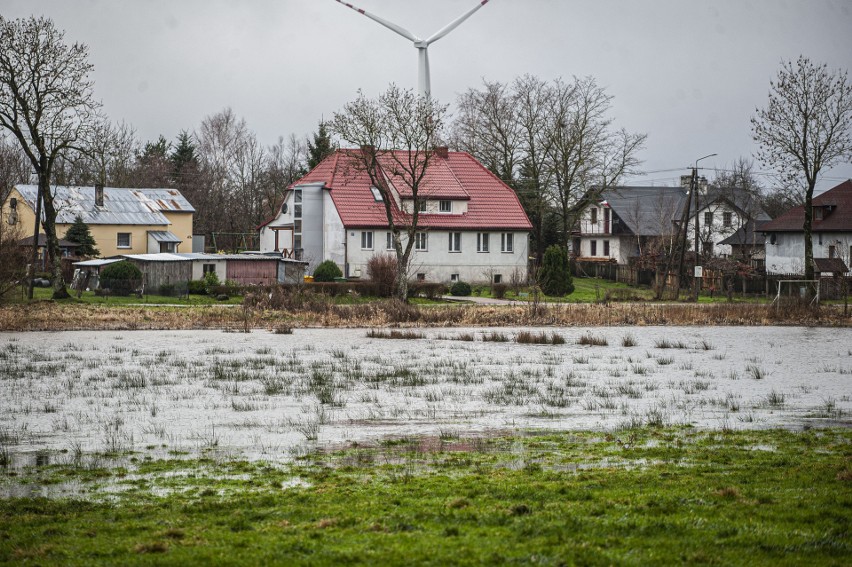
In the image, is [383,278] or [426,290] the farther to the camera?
[426,290]

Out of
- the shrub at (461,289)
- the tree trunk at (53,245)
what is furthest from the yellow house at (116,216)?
the shrub at (461,289)

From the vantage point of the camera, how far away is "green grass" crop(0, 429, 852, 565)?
7.68 metres

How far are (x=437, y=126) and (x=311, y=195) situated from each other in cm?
1568

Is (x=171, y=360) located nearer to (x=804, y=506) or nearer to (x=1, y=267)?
(x=1, y=267)

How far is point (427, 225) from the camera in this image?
65.0 m

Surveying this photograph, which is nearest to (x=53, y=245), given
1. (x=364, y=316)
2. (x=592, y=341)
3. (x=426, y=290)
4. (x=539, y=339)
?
(x=364, y=316)

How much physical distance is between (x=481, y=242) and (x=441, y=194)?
4.14 m

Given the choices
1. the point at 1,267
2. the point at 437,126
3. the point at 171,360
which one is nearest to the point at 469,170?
the point at 437,126

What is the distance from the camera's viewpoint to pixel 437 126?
54.2 metres

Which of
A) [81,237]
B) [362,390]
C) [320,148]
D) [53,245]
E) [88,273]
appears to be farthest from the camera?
[320,148]

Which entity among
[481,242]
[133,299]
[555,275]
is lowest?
[133,299]

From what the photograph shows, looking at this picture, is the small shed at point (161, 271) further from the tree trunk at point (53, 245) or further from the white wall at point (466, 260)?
the white wall at point (466, 260)

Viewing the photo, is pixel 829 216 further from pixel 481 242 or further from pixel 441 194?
pixel 441 194

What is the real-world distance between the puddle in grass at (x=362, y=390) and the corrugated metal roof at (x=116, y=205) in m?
42.5
